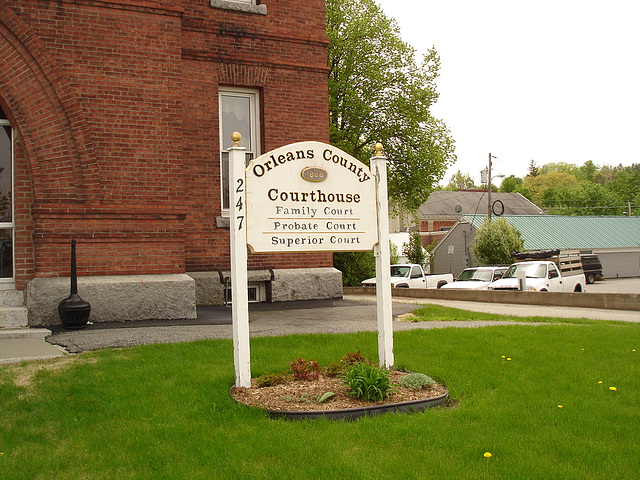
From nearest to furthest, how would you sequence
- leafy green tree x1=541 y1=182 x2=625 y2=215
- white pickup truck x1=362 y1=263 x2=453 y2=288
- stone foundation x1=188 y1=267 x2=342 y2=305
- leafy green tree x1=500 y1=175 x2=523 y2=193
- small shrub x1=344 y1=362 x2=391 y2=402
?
small shrub x1=344 y1=362 x2=391 y2=402 < stone foundation x1=188 y1=267 x2=342 y2=305 < white pickup truck x1=362 y1=263 x2=453 y2=288 < leafy green tree x1=541 y1=182 x2=625 y2=215 < leafy green tree x1=500 y1=175 x2=523 y2=193

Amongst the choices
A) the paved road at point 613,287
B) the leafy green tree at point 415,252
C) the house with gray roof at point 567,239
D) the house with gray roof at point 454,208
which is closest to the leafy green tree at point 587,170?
the house with gray roof at point 454,208

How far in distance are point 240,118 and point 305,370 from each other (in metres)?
8.69

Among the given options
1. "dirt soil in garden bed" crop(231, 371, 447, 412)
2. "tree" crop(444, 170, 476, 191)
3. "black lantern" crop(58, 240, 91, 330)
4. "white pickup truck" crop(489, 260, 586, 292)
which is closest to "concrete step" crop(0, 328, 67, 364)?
"black lantern" crop(58, 240, 91, 330)

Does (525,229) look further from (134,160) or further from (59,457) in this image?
(59,457)

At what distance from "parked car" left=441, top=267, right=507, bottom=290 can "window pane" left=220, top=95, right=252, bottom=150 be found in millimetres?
13873

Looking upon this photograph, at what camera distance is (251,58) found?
43.5 ft

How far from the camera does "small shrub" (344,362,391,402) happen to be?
17.6 ft

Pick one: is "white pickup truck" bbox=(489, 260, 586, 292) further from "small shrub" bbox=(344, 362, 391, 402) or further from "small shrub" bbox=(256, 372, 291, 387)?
"small shrub" bbox=(344, 362, 391, 402)

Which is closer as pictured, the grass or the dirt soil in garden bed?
the grass

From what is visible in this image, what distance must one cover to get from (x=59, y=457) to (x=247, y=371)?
1849 mm

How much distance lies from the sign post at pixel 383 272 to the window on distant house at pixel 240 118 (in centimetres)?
732

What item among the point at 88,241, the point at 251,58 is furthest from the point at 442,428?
the point at 251,58

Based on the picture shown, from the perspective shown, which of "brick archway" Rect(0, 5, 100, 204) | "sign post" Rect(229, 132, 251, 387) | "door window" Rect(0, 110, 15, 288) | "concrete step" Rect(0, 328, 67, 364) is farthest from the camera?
"door window" Rect(0, 110, 15, 288)

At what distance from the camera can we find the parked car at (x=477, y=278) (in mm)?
25594
